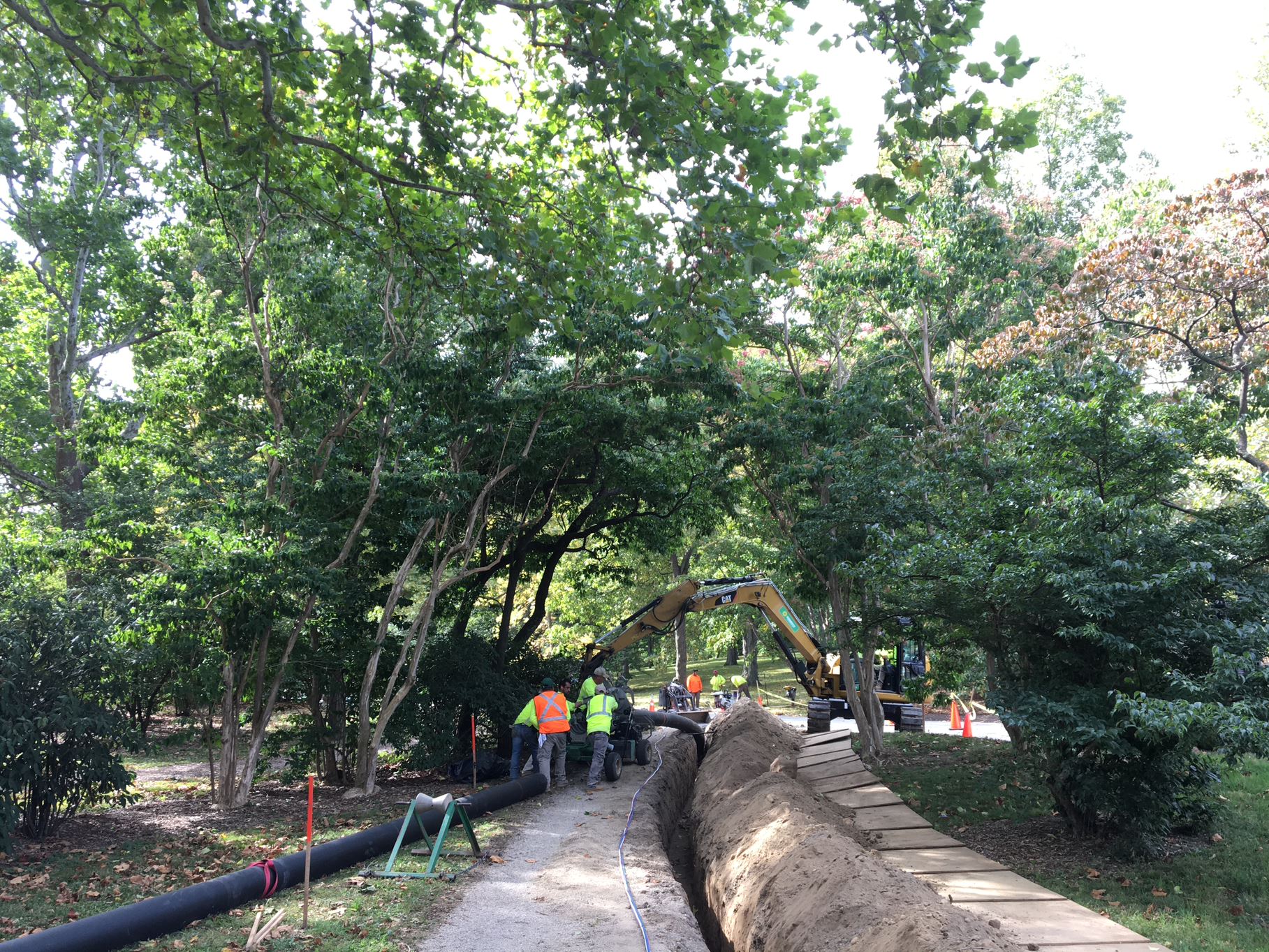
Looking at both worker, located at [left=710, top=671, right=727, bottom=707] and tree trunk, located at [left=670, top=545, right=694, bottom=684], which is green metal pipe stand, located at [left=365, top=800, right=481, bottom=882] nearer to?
tree trunk, located at [left=670, top=545, right=694, bottom=684]

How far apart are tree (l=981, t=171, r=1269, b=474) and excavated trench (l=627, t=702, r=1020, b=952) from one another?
708cm

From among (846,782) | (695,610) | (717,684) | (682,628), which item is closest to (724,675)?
(717,684)

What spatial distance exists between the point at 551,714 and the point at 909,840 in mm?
6572

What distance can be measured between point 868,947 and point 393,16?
6995 millimetres

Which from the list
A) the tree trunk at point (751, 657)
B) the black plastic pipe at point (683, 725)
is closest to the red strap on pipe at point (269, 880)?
the black plastic pipe at point (683, 725)

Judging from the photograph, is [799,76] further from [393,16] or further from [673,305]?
[393,16]

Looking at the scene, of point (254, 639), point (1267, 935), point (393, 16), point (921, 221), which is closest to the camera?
point (393, 16)

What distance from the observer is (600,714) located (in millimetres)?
15016

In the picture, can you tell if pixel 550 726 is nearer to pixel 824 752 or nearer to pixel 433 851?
pixel 824 752

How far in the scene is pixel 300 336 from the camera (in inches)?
522

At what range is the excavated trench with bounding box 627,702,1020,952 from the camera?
17.7 ft

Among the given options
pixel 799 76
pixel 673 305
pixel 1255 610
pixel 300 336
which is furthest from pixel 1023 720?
pixel 300 336

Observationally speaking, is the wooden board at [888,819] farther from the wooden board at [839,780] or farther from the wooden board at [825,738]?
the wooden board at [825,738]

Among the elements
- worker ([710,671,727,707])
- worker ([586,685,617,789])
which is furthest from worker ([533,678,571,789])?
worker ([710,671,727,707])
